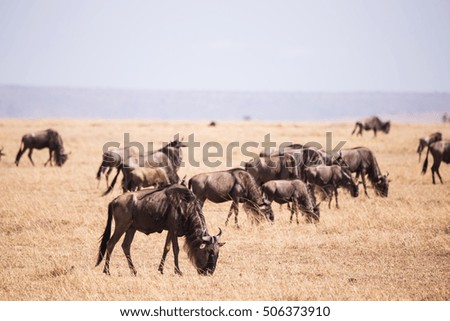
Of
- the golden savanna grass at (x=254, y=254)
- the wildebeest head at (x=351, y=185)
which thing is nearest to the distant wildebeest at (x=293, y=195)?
the golden savanna grass at (x=254, y=254)

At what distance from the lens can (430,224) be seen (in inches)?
520

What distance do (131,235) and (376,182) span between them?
1055cm

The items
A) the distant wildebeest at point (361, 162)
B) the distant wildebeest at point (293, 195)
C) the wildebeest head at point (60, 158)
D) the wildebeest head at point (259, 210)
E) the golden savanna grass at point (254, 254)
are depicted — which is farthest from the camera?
the wildebeest head at point (60, 158)

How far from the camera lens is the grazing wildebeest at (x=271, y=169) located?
1627cm

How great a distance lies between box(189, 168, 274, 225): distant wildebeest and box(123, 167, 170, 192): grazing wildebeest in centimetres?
242

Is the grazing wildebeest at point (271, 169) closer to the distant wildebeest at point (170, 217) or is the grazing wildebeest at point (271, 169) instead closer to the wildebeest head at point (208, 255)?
the distant wildebeest at point (170, 217)

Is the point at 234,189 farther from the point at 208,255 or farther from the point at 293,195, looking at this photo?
the point at 208,255

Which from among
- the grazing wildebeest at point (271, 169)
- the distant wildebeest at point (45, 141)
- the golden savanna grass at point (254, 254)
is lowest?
the golden savanna grass at point (254, 254)

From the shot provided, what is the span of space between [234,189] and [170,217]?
4270 millimetres

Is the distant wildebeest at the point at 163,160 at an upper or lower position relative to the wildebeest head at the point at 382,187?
upper

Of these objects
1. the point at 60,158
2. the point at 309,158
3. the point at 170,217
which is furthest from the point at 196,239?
the point at 60,158

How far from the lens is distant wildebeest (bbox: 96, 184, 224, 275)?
918 cm

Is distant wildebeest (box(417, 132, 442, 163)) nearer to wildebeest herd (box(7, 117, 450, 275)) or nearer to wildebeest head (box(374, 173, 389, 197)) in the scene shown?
wildebeest herd (box(7, 117, 450, 275))

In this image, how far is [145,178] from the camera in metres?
15.8
